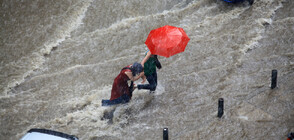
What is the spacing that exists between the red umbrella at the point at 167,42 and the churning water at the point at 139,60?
1709 mm

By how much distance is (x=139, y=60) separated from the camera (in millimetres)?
10352

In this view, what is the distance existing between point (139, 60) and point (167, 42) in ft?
12.0

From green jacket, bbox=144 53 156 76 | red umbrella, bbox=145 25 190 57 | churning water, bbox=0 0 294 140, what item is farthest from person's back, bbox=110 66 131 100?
red umbrella, bbox=145 25 190 57

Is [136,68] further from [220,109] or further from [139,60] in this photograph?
[139,60]

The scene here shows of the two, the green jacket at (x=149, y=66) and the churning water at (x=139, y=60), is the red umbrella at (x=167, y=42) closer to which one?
the green jacket at (x=149, y=66)

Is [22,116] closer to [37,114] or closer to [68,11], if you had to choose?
[37,114]

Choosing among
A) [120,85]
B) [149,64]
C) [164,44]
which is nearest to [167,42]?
[164,44]

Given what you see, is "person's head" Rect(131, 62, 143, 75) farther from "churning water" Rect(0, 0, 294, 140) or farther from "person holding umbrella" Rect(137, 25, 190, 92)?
"churning water" Rect(0, 0, 294, 140)

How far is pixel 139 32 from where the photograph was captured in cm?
1180

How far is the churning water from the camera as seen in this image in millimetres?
7180

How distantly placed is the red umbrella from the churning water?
1709 millimetres

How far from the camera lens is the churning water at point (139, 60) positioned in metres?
7.18

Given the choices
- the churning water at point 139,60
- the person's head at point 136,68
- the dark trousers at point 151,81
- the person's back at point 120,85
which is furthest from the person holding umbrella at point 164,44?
the churning water at point 139,60

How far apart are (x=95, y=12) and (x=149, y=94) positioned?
21.2 ft
